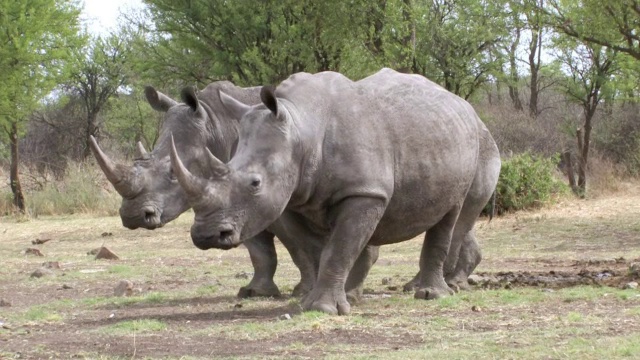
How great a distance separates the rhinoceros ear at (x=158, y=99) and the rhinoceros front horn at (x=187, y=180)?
269cm

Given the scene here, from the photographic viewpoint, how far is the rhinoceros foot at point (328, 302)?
8172 mm

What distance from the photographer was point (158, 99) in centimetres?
1014

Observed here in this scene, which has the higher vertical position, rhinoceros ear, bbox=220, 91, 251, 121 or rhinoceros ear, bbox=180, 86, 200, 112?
rhinoceros ear, bbox=180, 86, 200, 112

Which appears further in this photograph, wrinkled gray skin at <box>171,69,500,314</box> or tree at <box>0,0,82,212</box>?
tree at <box>0,0,82,212</box>

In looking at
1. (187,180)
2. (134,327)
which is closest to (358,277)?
(134,327)

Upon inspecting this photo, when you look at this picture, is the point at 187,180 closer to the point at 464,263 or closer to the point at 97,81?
the point at 464,263

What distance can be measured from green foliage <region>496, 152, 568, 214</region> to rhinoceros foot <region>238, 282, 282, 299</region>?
10583 millimetres

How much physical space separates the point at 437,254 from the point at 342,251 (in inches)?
59.0

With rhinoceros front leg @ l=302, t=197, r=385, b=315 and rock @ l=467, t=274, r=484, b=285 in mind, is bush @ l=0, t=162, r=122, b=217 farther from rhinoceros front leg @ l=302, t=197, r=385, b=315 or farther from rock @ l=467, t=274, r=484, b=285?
rhinoceros front leg @ l=302, t=197, r=385, b=315

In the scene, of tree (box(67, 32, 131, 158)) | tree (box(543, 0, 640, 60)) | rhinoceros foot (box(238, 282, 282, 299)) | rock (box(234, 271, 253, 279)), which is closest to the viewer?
rhinoceros foot (box(238, 282, 282, 299))

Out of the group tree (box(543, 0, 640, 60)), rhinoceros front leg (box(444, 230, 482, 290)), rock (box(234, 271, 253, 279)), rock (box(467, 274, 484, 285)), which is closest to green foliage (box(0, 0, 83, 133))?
tree (box(543, 0, 640, 60))

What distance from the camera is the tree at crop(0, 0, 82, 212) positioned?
26672 mm

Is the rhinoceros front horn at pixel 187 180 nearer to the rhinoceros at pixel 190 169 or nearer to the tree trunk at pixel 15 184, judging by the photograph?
the rhinoceros at pixel 190 169

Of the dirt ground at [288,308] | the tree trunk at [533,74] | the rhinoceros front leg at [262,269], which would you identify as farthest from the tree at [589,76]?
the rhinoceros front leg at [262,269]
